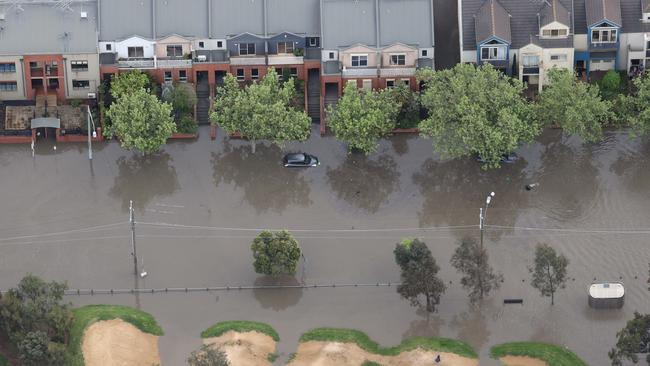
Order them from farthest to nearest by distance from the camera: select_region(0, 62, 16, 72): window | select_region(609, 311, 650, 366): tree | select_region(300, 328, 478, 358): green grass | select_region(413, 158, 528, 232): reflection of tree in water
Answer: select_region(0, 62, 16, 72): window
select_region(413, 158, 528, 232): reflection of tree in water
select_region(300, 328, 478, 358): green grass
select_region(609, 311, 650, 366): tree

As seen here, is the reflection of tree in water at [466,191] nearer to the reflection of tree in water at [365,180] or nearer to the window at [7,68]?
the reflection of tree in water at [365,180]

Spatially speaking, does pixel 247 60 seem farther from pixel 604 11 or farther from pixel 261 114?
pixel 604 11

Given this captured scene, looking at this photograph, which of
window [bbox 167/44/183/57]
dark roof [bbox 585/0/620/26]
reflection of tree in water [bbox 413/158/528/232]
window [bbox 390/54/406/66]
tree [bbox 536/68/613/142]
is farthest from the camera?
window [bbox 167/44/183/57]

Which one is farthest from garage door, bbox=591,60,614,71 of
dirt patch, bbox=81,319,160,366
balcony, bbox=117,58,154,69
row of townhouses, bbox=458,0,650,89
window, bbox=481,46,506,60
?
dirt patch, bbox=81,319,160,366

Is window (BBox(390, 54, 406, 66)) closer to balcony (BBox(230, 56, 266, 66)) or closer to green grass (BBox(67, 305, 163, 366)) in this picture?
balcony (BBox(230, 56, 266, 66))

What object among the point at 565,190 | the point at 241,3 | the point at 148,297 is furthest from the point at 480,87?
the point at 148,297

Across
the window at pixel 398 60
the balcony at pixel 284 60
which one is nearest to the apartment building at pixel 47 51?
the balcony at pixel 284 60

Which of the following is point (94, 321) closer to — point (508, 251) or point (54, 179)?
point (54, 179)
